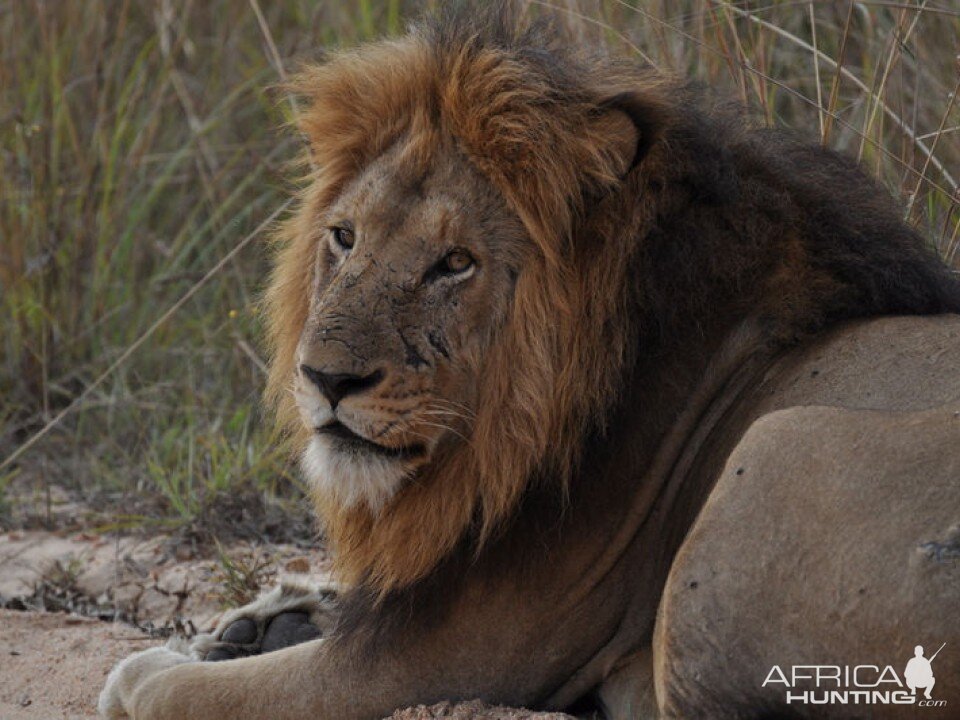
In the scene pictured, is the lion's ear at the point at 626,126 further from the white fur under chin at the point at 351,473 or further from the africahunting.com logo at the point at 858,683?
the africahunting.com logo at the point at 858,683

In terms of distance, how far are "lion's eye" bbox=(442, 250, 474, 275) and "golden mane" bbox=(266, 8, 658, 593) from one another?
5.0 inches

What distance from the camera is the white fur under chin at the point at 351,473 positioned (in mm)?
3443

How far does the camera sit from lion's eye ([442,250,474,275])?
356 cm

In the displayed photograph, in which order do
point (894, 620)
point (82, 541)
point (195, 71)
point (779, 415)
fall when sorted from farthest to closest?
point (195, 71) → point (82, 541) → point (779, 415) → point (894, 620)

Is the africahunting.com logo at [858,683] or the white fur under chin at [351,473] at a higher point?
the white fur under chin at [351,473]

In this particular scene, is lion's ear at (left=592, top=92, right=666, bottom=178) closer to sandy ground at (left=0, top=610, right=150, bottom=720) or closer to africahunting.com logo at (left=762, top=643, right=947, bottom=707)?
africahunting.com logo at (left=762, top=643, right=947, bottom=707)

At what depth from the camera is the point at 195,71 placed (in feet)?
27.1

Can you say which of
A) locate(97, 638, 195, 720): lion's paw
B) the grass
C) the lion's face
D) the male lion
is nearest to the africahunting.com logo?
→ the male lion

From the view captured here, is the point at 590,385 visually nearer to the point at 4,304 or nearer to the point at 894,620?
the point at 894,620

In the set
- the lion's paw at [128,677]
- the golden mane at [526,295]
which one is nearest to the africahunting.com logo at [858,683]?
the golden mane at [526,295]

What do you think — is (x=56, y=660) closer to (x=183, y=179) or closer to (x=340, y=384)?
(x=340, y=384)

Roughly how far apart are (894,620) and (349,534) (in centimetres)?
143

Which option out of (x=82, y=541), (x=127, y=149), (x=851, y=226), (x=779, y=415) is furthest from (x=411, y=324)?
(x=127, y=149)

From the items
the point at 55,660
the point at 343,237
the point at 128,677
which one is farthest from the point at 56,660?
the point at 343,237
